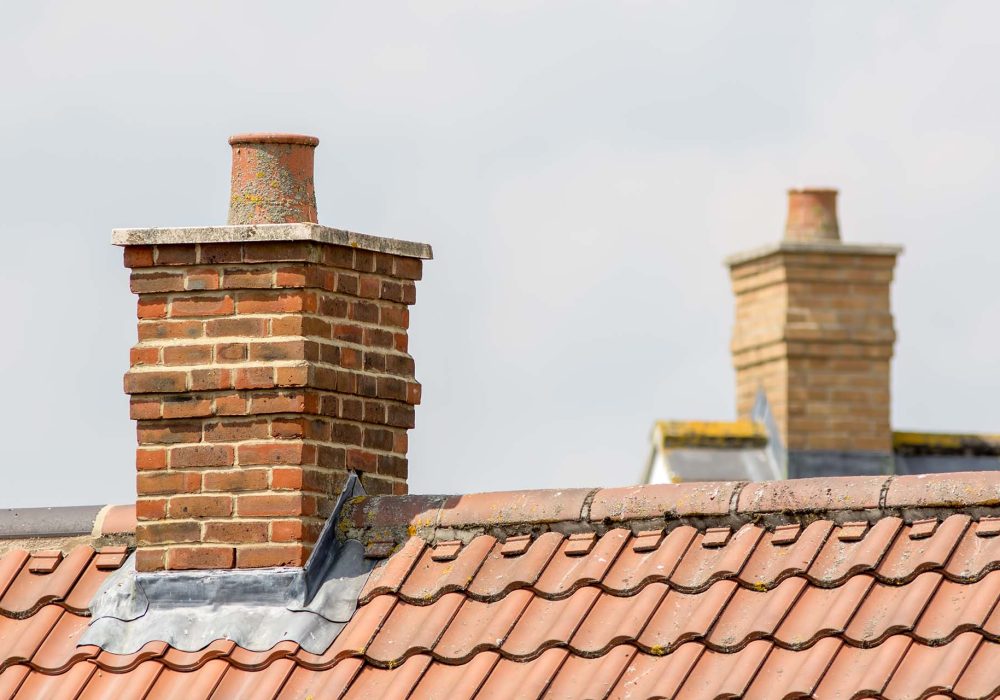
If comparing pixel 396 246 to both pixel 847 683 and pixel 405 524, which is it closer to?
pixel 405 524

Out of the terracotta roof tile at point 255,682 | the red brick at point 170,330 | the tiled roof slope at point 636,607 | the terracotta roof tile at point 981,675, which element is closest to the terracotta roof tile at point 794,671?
the tiled roof slope at point 636,607

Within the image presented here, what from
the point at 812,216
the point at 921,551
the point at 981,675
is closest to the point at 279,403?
the point at 921,551

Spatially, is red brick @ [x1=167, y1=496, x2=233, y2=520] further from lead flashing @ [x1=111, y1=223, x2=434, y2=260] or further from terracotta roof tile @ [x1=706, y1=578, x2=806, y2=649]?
terracotta roof tile @ [x1=706, y1=578, x2=806, y2=649]

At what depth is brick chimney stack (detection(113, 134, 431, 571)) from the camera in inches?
326

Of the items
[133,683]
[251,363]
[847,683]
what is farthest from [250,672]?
[847,683]

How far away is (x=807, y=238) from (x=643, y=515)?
1482 centimetres

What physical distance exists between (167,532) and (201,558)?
0.18 meters

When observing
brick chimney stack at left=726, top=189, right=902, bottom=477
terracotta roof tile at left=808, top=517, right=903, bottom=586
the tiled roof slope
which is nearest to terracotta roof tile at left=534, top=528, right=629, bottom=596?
the tiled roof slope

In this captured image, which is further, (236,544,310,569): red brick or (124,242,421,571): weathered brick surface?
(124,242,421,571): weathered brick surface

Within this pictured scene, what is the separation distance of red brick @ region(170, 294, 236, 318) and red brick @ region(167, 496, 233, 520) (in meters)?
0.70

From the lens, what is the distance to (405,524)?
826 centimetres

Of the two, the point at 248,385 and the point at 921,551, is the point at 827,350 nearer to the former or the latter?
the point at 248,385

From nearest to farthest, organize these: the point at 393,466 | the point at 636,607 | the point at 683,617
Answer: the point at 683,617, the point at 636,607, the point at 393,466

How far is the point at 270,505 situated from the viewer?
8242 millimetres
